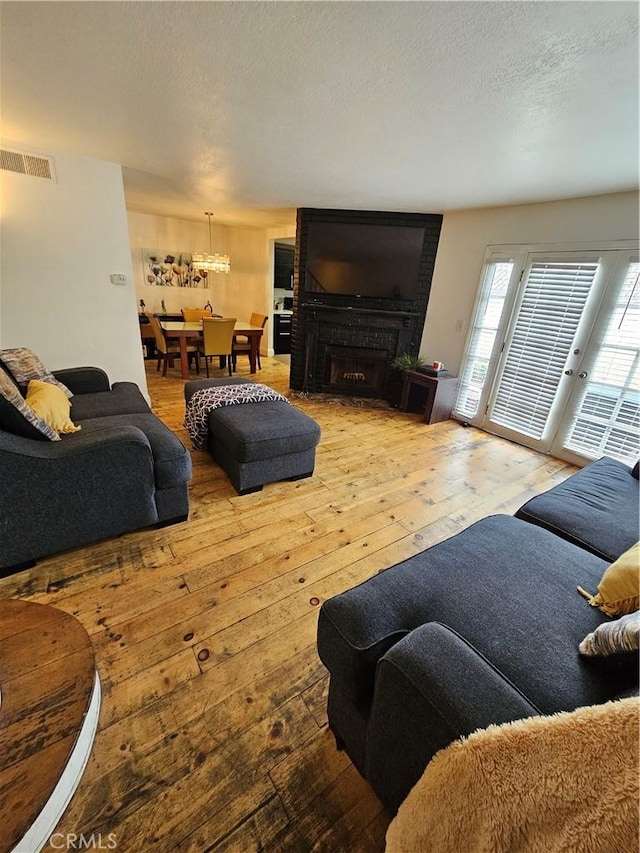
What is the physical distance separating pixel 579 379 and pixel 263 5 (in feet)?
11.0

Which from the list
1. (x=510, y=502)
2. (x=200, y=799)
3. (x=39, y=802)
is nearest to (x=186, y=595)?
(x=200, y=799)

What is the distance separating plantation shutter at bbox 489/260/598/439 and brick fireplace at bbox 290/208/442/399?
3.99 ft

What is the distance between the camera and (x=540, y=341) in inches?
131

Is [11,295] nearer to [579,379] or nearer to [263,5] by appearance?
[263,5]

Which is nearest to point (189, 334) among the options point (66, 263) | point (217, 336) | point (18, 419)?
point (217, 336)

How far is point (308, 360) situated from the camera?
4598mm

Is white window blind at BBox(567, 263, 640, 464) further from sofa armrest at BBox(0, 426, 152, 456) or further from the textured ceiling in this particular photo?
sofa armrest at BBox(0, 426, 152, 456)

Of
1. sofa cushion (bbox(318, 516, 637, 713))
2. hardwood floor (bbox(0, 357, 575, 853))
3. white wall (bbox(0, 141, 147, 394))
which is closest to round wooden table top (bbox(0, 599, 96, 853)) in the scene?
hardwood floor (bbox(0, 357, 575, 853))

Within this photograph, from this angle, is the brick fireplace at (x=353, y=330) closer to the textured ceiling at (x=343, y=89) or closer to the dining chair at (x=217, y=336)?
the dining chair at (x=217, y=336)

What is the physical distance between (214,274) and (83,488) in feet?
19.2

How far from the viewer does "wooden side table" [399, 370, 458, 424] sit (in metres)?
3.90

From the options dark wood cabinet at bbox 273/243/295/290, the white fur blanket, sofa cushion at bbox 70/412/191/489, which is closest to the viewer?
the white fur blanket

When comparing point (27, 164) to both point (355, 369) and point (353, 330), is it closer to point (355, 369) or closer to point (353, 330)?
point (353, 330)

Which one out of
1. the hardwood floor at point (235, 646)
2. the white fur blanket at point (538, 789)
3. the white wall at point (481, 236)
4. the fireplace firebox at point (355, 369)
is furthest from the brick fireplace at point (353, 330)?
the white fur blanket at point (538, 789)
